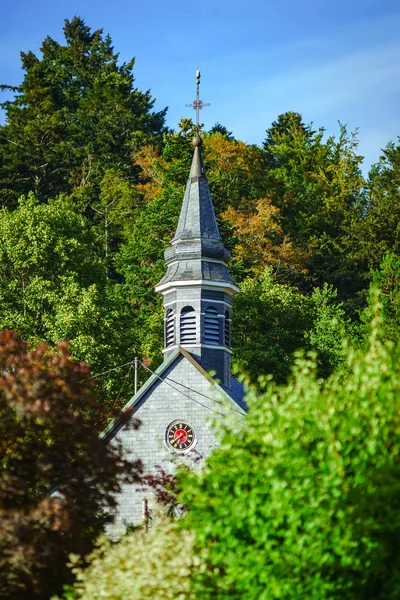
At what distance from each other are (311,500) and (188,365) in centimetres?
1972

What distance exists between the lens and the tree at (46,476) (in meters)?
20.5

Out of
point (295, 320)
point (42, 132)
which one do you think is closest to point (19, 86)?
point (42, 132)

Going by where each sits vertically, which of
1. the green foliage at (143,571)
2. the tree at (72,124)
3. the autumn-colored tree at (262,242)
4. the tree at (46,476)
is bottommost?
the green foliage at (143,571)

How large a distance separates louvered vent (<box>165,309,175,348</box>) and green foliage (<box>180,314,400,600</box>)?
19.2m

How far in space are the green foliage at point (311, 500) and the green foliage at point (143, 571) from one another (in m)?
0.35

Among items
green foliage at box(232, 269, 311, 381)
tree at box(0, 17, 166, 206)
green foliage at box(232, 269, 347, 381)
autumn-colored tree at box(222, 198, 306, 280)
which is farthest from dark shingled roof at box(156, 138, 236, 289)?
tree at box(0, 17, 166, 206)

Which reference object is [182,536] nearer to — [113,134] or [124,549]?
[124,549]

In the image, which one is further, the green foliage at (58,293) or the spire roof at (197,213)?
the green foliage at (58,293)

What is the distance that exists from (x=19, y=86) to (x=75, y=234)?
28.8 metres

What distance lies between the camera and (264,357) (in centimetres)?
5203

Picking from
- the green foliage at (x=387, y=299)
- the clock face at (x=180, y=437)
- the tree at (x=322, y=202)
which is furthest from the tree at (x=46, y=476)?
the tree at (x=322, y=202)

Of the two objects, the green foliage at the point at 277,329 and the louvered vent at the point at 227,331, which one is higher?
the green foliage at the point at 277,329

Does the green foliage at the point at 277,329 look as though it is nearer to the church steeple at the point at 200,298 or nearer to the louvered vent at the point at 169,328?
the church steeple at the point at 200,298

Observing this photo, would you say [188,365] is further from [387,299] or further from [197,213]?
[387,299]
